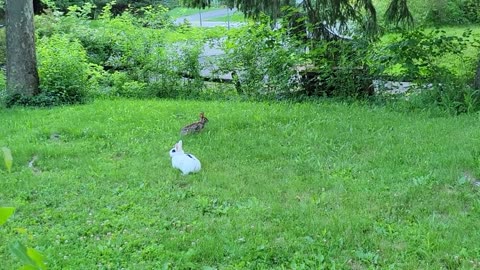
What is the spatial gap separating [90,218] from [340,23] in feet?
20.4

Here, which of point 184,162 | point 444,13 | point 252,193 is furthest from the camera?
point 444,13

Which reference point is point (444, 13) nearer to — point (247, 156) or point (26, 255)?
point (247, 156)

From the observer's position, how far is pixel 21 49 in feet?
26.6

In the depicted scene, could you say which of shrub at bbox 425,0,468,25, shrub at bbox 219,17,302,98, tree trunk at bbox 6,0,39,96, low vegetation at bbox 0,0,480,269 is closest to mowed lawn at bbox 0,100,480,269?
low vegetation at bbox 0,0,480,269

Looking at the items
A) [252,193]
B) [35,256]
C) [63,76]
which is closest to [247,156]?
[252,193]

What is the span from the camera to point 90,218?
383 cm

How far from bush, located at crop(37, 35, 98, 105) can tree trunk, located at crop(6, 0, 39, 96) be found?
210 mm

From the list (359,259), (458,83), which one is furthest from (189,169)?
(458,83)

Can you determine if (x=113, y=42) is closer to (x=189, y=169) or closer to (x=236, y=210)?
(x=189, y=169)

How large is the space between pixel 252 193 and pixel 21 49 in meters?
5.43

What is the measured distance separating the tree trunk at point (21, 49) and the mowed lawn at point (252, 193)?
5.47 feet

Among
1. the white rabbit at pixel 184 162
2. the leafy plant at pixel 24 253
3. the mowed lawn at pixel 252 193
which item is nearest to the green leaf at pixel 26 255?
the leafy plant at pixel 24 253

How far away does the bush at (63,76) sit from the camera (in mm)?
8391

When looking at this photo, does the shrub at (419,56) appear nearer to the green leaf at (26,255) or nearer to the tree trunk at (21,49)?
the tree trunk at (21,49)
